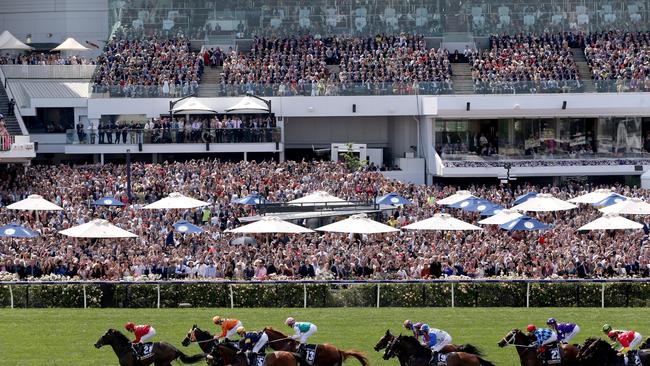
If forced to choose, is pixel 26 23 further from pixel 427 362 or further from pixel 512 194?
pixel 427 362

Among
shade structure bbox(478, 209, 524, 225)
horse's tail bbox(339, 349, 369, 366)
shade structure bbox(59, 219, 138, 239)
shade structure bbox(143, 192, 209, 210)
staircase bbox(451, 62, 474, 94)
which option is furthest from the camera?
staircase bbox(451, 62, 474, 94)

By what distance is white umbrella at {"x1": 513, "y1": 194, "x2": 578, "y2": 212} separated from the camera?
3194 centimetres

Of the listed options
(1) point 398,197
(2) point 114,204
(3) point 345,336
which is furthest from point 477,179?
(3) point 345,336

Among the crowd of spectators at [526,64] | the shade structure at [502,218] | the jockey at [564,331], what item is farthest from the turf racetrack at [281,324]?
the crowd of spectators at [526,64]

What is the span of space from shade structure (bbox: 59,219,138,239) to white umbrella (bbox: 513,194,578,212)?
31.0 feet

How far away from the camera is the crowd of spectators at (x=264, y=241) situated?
2584cm

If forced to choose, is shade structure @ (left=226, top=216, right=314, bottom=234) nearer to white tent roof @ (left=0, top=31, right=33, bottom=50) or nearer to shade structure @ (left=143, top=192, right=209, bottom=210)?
shade structure @ (left=143, top=192, right=209, bottom=210)

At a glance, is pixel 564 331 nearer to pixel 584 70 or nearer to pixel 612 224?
pixel 612 224

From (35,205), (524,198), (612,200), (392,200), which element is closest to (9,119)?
(35,205)

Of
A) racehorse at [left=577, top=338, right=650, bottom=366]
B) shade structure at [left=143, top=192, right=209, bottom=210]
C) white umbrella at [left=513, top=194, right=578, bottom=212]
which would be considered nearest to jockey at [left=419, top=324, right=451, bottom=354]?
racehorse at [left=577, top=338, right=650, bottom=366]

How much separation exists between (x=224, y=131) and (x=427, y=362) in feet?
90.2

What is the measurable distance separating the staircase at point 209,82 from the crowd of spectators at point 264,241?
30.4 feet

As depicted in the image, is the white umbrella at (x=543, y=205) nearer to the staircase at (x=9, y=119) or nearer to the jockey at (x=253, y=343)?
the jockey at (x=253, y=343)

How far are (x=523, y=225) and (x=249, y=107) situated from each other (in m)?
17.2
